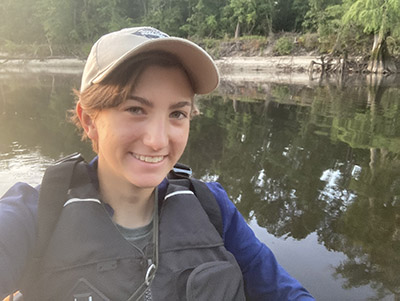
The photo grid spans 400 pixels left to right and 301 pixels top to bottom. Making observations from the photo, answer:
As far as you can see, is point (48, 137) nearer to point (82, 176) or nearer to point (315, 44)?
point (82, 176)

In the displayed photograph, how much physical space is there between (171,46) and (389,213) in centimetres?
413

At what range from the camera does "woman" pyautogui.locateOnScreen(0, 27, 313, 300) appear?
3.89ft

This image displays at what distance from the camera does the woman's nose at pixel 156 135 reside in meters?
1.32

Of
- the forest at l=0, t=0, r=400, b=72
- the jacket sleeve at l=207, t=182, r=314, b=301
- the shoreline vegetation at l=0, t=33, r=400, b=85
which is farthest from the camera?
the shoreline vegetation at l=0, t=33, r=400, b=85

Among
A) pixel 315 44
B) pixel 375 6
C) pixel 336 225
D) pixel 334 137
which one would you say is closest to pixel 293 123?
pixel 334 137

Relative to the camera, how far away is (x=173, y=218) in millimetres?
1456

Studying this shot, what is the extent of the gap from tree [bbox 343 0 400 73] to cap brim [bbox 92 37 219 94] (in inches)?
1215

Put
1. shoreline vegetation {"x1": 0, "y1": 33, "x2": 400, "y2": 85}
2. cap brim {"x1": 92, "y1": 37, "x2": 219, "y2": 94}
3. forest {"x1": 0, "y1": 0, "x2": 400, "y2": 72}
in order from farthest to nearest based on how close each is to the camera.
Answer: shoreline vegetation {"x1": 0, "y1": 33, "x2": 400, "y2": 85} → forest {"x1": 0, "y1": 0, "x2": 400, "y2": 72} → cap brim {"x1": 92, "y1": 37, "x2": 219, "y2": 94}

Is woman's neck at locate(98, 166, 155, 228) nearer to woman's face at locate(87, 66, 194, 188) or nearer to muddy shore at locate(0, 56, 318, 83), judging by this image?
woman's face at locate(87, 66, 194, 188)

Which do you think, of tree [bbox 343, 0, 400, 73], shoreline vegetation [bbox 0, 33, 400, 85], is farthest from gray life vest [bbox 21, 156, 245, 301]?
shoreline vegetation [bbox 0, 33, 400, 85]

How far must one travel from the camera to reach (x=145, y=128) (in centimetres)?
133

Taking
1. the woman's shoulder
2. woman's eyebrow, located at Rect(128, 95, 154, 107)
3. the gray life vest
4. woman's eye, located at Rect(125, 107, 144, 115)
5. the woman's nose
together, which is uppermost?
woman's eyebrow, located at Rect(128, 95, 154, 107)

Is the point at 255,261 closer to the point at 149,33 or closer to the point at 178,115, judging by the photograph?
the point at 178,115

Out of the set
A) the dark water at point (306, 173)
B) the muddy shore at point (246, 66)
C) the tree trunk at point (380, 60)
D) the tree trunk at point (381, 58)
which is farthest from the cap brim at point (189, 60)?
the tree trunk at point (380, 60)
